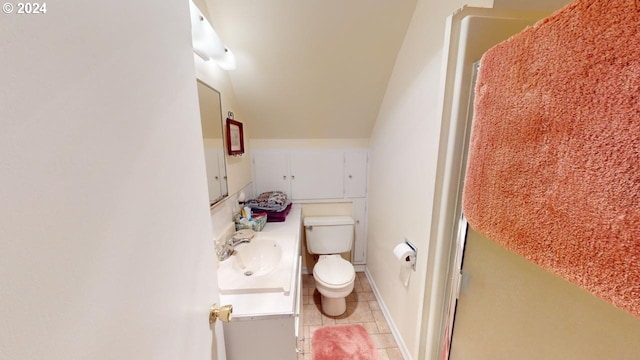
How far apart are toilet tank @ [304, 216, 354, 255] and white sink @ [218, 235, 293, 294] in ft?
2.27

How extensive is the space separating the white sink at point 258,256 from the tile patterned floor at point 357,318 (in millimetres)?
589

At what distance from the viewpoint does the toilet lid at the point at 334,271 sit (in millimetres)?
1883

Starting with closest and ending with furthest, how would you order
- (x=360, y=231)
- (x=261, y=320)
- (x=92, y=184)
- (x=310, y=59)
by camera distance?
(x=92, y=184)
(x=261, y=320)
(x=310, y=59)
(x=360, y=231)

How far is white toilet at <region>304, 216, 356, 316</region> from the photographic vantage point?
1.96 metres

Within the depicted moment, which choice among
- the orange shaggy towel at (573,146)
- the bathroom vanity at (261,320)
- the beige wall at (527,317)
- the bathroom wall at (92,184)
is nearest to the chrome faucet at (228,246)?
the bathroom vanity at (261,320)

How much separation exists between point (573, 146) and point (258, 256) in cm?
161

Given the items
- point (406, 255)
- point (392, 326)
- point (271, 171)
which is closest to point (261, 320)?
point (406, 255)

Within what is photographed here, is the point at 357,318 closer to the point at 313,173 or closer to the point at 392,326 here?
the point at 392,326

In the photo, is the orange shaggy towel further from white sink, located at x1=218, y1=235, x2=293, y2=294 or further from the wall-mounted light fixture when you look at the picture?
the wall-mounted light fixture

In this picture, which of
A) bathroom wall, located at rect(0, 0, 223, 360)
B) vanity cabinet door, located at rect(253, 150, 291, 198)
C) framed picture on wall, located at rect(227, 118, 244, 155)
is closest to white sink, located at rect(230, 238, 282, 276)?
framed picture on wall, located at rect(227, 118, 244, 155)

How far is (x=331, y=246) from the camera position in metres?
2.34

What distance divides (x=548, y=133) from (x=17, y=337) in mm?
763

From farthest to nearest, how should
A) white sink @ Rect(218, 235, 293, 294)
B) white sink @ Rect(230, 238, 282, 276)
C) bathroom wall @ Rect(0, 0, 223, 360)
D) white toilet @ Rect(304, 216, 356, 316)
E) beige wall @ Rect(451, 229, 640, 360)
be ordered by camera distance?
white toilet @ Rect(304, 216, 356, 316) → white sink @ Rect(230, 238, 282, 276) → white sink @ Rect(218, 235, 293, 294) → beige wall @ Rect(451, 229, 640, 360) → bathroom wall @ Rect(0, 0, 223, 360)

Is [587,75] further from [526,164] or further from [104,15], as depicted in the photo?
[104,15]
